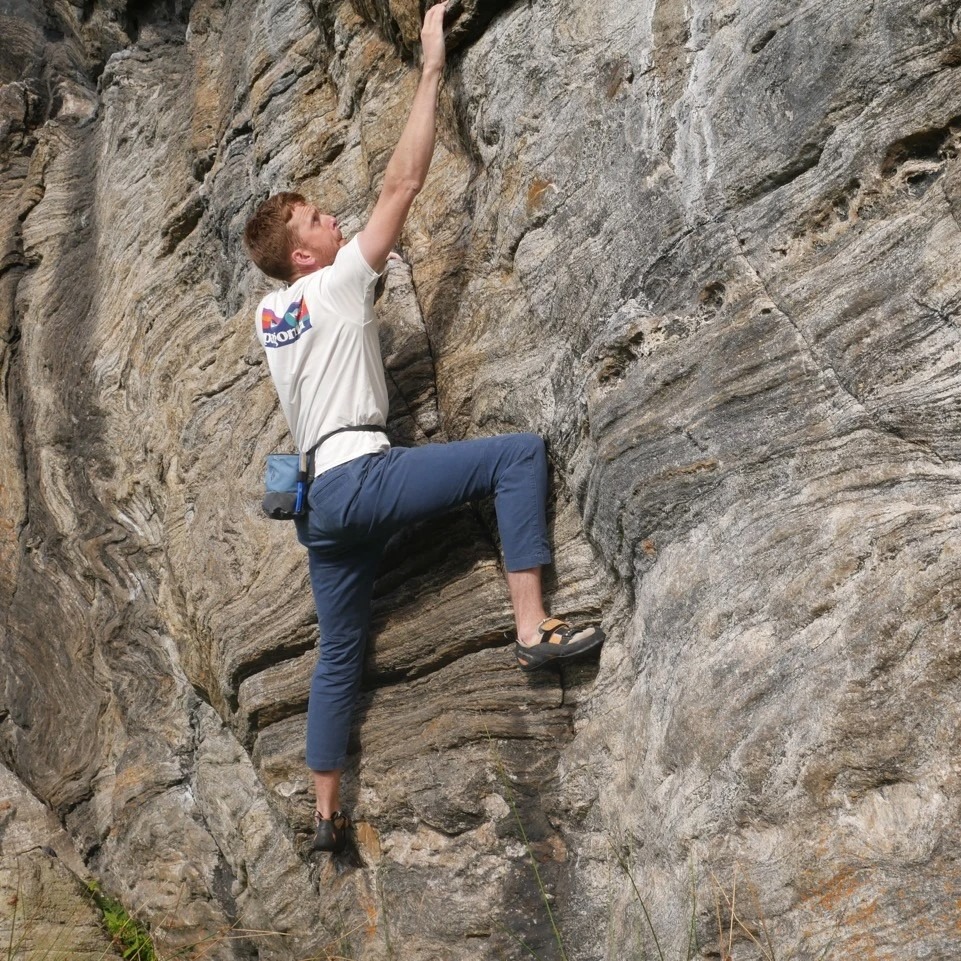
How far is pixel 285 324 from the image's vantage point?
690cm

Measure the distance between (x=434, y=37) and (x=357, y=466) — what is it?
3.02 metres

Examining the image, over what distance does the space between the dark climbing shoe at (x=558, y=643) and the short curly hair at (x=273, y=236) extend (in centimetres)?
298

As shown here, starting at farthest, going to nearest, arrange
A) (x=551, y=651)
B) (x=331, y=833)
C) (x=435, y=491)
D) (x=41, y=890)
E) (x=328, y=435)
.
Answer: (x=41, y=890) < (x=331, y=833) < (x=328, y=435) < (x=435, y=491) < (x=551, y=651)

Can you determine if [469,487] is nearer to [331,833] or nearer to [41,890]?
[331,833]

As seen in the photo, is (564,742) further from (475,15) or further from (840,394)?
(475,15)

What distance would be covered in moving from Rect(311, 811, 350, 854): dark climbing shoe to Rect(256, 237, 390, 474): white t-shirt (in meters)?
2.37

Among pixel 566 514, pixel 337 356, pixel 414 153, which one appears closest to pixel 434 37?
pixel 414 153

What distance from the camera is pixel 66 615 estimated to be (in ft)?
35.1

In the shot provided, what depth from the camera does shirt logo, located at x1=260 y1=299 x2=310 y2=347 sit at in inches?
268

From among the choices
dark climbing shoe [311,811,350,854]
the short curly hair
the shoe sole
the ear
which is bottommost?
dark climbing shoe [311,811,350,854]

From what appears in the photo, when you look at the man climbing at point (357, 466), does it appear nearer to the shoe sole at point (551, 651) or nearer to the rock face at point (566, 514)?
the shoe sole at point (551, 651)

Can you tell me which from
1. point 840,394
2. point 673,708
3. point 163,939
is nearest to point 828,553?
point 840,394

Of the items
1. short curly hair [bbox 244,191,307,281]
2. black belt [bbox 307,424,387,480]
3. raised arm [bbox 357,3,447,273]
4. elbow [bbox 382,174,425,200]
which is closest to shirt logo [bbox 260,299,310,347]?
short curly hair [bbox 244,191,307,281]

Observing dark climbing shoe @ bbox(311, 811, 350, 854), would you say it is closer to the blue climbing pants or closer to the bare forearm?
the blue climbing pants
